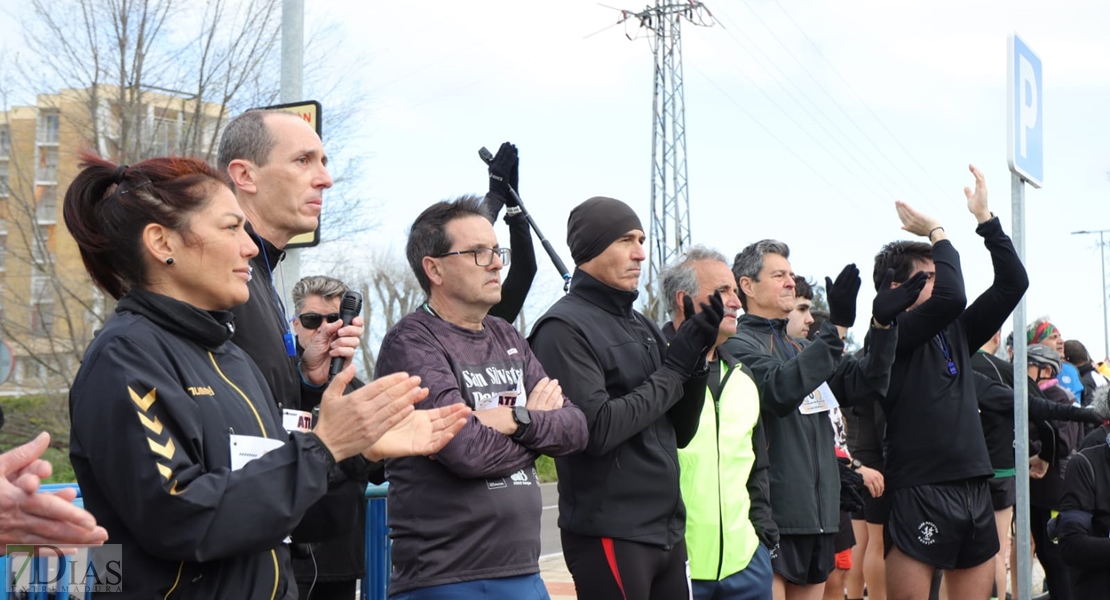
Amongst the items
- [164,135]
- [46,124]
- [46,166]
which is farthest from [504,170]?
[46,166]

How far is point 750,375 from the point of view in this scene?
5.16 meters

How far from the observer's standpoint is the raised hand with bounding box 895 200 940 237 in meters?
5.88

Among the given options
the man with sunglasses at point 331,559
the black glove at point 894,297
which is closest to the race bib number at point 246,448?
the man with sunglasses at point 331,559

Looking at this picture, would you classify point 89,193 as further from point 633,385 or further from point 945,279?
point 945,279

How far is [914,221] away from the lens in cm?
590

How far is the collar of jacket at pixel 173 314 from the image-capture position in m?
2.62

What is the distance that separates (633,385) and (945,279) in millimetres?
2123

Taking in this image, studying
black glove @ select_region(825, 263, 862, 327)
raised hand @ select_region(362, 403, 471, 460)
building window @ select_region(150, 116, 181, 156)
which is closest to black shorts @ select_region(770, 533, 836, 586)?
black glove @ select_region(825, 263, 862, 327)

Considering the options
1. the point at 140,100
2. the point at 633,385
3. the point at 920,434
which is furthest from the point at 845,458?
the point at 140,100

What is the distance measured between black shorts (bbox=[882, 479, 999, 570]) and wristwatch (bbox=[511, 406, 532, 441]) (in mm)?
2755

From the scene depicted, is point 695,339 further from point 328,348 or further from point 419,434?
point 419,434

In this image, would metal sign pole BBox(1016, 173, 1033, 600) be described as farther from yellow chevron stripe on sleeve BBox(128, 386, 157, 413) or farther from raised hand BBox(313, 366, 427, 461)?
yellow chevron stripe on sleeve BBox(128, 386, 157, 413)

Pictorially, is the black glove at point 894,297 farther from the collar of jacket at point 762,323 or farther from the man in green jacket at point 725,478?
the man in green jacket at point 725,478

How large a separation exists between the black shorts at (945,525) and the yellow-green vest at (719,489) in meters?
1.17
